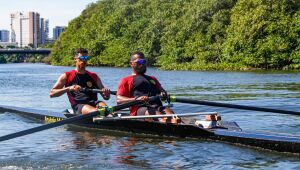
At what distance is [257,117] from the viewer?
1614 cm

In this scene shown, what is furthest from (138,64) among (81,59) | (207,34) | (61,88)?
(207,34)

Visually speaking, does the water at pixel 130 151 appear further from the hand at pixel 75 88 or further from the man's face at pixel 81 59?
the man's face at pixel 81 59

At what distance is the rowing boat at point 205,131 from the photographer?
10.3m

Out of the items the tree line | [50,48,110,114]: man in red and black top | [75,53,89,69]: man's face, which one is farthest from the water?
the tree line

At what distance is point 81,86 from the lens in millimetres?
13391

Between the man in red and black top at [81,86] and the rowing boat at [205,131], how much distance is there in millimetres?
639

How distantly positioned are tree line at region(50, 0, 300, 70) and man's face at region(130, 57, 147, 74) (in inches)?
1702

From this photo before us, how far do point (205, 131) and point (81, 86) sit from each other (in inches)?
144

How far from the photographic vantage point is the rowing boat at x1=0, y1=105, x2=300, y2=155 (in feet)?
33.9

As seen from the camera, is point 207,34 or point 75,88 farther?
point 207,34

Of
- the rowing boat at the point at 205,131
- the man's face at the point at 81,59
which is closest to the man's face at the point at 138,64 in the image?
the rowing boat at the point at 205,131

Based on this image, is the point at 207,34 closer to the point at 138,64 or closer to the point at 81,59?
the point at 81,59

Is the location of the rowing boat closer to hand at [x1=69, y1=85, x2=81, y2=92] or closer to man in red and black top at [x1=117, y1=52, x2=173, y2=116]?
man in red and black top at [x1=117, y1=52, x2=173, y2=116]

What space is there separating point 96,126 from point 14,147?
9.28ft
